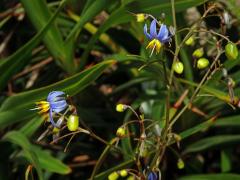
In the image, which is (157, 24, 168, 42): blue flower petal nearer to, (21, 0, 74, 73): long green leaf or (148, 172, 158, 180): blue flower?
(148, 172, 158, 180): blue flower

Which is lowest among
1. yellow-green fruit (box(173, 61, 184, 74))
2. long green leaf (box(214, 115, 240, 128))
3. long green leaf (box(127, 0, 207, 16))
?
long green leaf (box(214, 115, 240, 128))

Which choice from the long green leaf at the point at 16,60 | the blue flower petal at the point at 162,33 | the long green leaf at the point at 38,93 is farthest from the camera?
the long green leaf at the point at 16,60

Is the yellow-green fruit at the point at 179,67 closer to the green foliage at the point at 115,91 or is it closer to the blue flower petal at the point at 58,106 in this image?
the green foliage at the point at 115,91

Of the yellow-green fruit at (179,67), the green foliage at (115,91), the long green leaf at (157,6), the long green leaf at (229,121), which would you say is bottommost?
the long green leaf at (229,121)

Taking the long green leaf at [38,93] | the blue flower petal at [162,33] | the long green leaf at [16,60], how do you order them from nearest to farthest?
the blue flower petal at [162,33]
the long green leaf at [38,93]
the long green leaf at [16,60]

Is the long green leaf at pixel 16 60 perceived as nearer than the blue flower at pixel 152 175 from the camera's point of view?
No

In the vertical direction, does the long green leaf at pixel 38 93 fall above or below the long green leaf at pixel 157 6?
below

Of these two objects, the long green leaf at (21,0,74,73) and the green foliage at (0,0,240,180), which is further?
the long green leaf at (21,0,74,73)

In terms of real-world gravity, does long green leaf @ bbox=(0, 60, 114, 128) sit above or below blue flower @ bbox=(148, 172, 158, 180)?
above

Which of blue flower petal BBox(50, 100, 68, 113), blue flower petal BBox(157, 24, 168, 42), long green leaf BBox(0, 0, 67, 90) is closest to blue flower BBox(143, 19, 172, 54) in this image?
blue flower petal BBox(157, 24, 168, 42)

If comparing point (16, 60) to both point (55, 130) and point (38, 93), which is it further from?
point (55, 130)

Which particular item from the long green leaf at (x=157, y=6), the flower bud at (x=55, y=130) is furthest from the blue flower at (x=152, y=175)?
the long green leaf at (x=157, y=6)
